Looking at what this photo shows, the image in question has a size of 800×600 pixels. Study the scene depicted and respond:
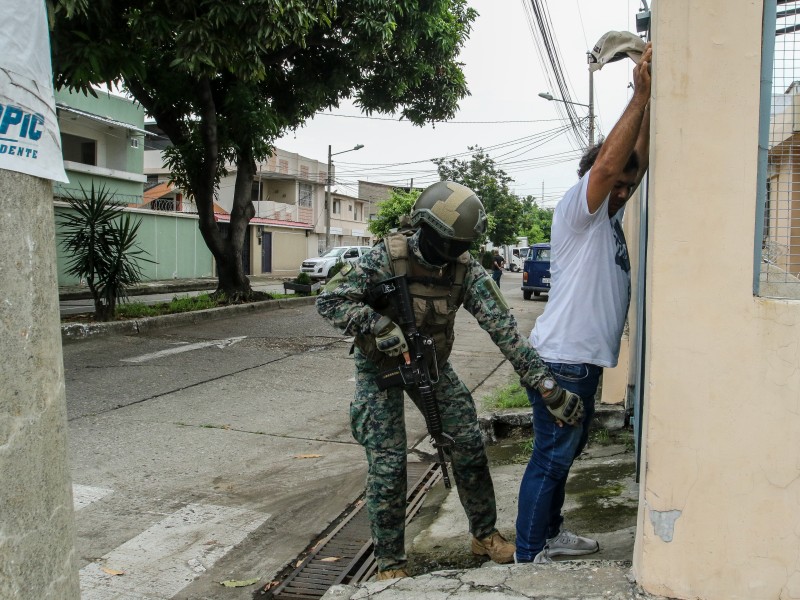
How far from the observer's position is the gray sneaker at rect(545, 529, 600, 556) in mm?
3068

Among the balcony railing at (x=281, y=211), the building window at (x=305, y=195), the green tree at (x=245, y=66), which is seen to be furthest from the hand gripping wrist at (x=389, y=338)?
the building window at (x=305, y=195)

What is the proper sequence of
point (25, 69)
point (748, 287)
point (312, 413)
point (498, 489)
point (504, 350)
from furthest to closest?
point (312, 413) < point (498, 489) < point (504, 350) < point (748, 287) < point (25, 69)

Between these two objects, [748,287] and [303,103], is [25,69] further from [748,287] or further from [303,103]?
[303,103]

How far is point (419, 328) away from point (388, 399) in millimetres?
336

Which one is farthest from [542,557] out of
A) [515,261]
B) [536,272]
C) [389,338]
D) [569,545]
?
[515,261]

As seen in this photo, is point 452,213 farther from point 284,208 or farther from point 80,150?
point 284,208

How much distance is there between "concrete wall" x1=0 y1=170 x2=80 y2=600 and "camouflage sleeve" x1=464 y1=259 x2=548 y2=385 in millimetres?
1773

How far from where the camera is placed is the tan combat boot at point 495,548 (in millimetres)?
3172

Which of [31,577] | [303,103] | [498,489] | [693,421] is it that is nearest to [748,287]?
[693,421]

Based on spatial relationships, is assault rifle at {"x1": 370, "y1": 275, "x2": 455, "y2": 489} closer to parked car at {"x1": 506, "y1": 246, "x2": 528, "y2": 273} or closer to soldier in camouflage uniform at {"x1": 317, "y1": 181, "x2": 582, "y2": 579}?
soldier in camouflage uniform at {"x1": 317, "y1": 181, "x2": 582, "y2": 579}

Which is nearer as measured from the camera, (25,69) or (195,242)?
(25,69)

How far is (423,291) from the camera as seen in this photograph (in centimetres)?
308

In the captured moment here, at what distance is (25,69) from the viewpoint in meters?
1.55

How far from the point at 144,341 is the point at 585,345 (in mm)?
8276
